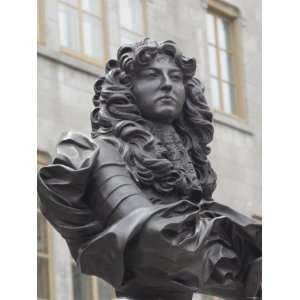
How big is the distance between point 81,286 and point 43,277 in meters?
0.64

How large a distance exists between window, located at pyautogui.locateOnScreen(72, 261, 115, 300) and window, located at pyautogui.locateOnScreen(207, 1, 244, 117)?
523cm

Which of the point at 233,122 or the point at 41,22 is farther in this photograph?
the point at 233,122

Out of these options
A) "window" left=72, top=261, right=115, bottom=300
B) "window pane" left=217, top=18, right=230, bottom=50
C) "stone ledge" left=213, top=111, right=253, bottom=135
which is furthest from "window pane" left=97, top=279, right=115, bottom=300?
"window pane" left=217, top=18, right=230, bottom=50

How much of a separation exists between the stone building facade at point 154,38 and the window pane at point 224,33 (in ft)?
0.05

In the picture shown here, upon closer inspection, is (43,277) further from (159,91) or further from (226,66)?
(159,91)

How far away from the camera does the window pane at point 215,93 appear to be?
22.7 m

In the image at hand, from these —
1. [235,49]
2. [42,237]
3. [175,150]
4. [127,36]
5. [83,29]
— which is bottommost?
[175,150]

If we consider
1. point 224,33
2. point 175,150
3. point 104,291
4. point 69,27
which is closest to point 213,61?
point 224,33

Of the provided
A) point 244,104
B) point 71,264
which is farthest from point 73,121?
point 244,104

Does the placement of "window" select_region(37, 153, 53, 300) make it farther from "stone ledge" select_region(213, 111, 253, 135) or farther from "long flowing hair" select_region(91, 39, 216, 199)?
"long flowing hair" select_region(91, 39, 216, 199)

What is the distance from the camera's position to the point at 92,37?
2017 cm

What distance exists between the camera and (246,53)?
23609 millimetres

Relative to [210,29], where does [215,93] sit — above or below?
below
